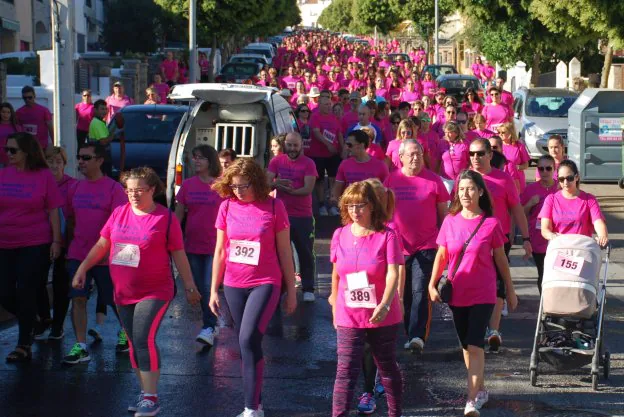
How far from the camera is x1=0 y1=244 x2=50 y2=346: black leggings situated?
30.2ft

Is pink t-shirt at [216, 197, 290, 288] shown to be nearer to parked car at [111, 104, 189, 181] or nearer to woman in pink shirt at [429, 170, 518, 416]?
woman in pink shirt at [429, 170, 518, 416]

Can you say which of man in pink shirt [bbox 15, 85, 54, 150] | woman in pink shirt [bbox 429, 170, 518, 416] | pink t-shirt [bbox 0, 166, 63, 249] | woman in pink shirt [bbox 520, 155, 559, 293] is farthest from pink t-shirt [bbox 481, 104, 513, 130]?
woman in pink shirt [bbox 429, 170, 518, 416]

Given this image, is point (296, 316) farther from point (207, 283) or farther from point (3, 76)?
point (3, 76)

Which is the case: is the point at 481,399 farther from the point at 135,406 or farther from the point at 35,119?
the point at 35,119

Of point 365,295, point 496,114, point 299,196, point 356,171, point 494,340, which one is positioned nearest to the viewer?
point 365,295

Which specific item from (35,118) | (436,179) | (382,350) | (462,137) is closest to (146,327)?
(382,350)

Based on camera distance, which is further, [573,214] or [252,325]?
[573,214]

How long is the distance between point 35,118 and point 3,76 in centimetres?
372

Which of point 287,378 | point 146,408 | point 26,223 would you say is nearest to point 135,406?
point 146,408

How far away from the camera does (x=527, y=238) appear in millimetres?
9773

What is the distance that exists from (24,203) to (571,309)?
4.08 metres

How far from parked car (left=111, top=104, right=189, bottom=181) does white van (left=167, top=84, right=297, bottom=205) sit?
2.82 meters

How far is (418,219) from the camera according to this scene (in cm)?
940

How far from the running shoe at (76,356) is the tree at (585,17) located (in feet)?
56.0
